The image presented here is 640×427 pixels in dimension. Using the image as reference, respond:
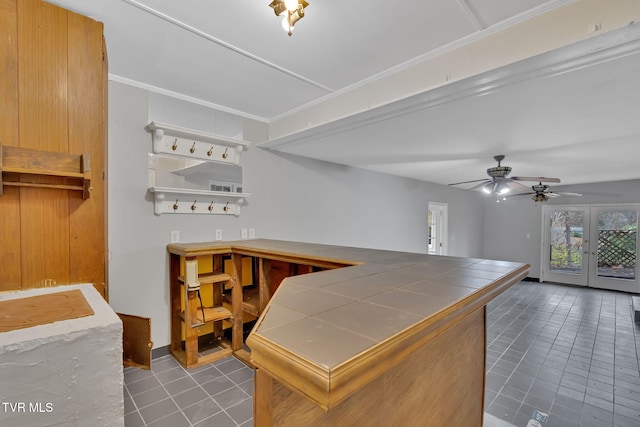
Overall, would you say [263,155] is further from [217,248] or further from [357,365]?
[357,365]

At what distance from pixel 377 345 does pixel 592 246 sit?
7.99m

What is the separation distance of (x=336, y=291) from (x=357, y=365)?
456 mm

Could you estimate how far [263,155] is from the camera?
3.32 m

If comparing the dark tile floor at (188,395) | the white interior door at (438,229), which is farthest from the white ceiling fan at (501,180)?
the dark tile floor at (188,395)

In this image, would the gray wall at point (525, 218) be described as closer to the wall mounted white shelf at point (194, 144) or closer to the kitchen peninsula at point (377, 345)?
the kitchen peninsula at point (377, 345)

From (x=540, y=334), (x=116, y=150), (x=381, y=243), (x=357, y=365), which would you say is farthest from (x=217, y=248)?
(x=540, y=334)

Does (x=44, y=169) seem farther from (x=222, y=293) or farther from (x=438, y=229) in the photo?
(x=438, y=229)

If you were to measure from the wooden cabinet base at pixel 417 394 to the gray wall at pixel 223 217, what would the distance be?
2334 mm

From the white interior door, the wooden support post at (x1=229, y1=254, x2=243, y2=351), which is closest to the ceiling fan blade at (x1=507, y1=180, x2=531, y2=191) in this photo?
the white interior door

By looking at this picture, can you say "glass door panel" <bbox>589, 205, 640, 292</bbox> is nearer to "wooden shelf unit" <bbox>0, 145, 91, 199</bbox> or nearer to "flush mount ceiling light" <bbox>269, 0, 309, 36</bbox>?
"flush mount ceiling light" <bbox>269, 0, 309, 36</bbox>

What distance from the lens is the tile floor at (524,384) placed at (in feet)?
6.36

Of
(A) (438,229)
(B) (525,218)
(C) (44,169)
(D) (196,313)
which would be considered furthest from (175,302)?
(B) (525,218)

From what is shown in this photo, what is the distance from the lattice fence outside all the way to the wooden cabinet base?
6.83m

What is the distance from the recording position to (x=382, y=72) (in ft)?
6.91
